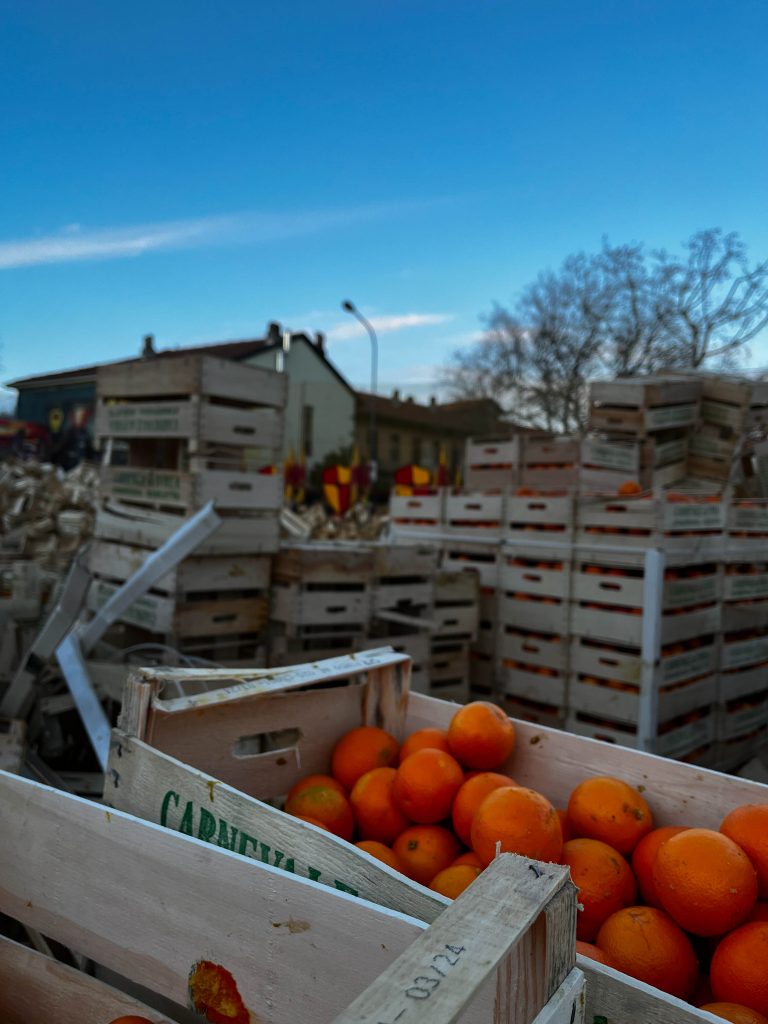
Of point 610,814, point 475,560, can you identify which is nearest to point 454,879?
point 610,814

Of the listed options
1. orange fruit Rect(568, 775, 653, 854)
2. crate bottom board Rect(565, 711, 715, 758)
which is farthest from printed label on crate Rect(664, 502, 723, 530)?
orange fruit Rect(568, 775, 653, 854)

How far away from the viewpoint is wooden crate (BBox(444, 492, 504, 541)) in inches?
249

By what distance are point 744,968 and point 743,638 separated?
16.6 ft

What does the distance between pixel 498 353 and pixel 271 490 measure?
28.8 meters

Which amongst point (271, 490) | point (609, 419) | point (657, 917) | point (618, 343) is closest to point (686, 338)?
point (618, 343)

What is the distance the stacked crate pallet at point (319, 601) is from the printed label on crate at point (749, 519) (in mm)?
2781

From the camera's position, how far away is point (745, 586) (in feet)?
19.0

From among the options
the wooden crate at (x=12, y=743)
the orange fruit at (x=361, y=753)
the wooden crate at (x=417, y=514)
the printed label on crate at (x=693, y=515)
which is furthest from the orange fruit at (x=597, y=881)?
the wooden crate at (x=417, y=514)

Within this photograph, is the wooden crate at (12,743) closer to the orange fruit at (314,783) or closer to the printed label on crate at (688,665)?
the orange fruit at (314,783)

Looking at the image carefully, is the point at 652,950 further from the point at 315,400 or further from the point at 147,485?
the point at 315,400

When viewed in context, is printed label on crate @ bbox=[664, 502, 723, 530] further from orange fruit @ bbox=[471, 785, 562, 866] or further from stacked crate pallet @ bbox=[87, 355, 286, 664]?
orange fruit @ bbox=[471, 785, 562, 866]

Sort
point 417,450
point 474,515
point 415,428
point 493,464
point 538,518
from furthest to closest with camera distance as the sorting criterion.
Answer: point 417,450 → point 415,428 → point 493,464 → point 474,515 → point 538,518

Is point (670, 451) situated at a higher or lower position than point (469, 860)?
higher

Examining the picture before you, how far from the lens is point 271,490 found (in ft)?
16.1
